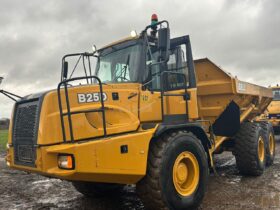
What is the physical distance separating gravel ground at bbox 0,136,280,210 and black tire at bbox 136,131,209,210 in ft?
1.64

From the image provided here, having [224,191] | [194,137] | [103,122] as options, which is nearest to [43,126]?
[103,122]

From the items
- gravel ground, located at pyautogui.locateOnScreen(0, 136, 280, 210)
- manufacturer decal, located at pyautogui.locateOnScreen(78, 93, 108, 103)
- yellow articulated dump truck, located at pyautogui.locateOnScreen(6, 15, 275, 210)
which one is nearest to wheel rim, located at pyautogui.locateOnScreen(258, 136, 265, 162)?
gravel ground, located at pyautogui.locateOnScreen(0, 136, 280, 210)

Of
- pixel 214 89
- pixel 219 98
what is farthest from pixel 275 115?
pixel 214 89

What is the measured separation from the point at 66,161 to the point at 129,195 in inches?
94.9

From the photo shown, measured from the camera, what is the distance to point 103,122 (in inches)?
182

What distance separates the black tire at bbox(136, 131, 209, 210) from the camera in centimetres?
484

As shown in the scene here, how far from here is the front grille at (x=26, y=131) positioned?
15.5ft

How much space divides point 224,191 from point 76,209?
262 centimetres

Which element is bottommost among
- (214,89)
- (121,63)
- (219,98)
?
(219,98)

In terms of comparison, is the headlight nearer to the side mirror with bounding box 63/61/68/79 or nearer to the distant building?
the side mirror with bounding box 63/61/68/79

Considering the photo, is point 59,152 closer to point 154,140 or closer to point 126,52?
point 154,140

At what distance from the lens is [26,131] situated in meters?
4.90

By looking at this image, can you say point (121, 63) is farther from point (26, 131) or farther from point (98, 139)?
point (26, 131)

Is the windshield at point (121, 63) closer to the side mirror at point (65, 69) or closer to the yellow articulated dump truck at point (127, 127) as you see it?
the yellow articulated dump truck at point (127, 127)
